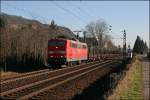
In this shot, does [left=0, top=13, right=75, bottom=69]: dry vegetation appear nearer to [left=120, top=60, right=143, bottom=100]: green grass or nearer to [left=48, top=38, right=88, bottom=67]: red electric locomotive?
[left=48, top=38, right=88, bottom=67]: red electric locomotive

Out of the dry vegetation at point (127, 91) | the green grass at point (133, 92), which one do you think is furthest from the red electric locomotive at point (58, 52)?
the dry vegetation at point (127, 91)

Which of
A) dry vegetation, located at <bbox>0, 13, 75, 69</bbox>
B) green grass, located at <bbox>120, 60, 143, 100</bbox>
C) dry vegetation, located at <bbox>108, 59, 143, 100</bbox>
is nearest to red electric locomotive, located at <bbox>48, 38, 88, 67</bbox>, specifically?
dry vegetation, located at <bbox>0, 13, 75, 69</bbox>

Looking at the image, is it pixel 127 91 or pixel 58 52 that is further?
pixel 58 52

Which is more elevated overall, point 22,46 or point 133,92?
point 22,46

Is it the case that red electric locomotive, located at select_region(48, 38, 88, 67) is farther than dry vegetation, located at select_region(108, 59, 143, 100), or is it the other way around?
red electric locomotive, located at select_region(48, 38, 88, 67)

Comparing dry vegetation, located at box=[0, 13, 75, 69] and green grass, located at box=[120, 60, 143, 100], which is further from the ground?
dry vegetation, located at box=[0, 13, 75, 69]

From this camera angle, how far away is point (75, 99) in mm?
17250

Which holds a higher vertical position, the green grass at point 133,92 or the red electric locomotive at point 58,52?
the red electric locomotive at point 58,52

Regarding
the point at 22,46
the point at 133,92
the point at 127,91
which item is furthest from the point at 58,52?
the point at 127,91

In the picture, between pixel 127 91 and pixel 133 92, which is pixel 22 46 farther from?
pixel 127 91

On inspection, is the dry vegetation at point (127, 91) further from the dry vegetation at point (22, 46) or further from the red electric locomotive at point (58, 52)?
the red electric locomotive at point (58, 52)

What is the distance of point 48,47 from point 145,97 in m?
25.5

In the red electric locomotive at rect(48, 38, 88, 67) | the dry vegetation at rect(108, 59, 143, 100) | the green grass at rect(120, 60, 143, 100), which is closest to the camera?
the dry vegetation at rect(108, 59, 143, 100)

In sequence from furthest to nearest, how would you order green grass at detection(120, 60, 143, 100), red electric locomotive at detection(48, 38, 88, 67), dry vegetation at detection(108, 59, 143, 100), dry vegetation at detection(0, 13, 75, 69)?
1. red electric locomotive at detection(48, 38, 88, 67)
2. dry vegetation at detection(0, 13, 75, 69)
3. green grass at detection(120, 60, 143, 100)
4. dry vegetation at detection(108, 59, 143, 100)
